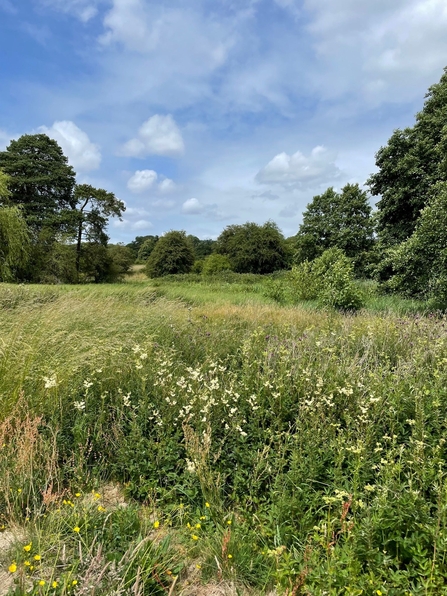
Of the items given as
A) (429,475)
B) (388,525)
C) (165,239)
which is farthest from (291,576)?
(165,239)

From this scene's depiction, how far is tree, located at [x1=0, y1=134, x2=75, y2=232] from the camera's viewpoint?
104 ft

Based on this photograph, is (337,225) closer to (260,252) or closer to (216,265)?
(260,252)

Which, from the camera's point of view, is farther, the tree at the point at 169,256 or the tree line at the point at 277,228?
the tree at the point at 169,256

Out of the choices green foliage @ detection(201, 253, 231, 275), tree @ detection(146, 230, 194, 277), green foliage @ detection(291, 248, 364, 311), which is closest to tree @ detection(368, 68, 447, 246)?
green foliage @ detection(291, 248, 364, 311)

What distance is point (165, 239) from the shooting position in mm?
44750

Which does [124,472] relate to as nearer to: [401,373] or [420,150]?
[401,373]

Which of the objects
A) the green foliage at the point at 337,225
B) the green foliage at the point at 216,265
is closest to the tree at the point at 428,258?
the green foliage at the point at 337,225

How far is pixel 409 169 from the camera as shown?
16641 mm

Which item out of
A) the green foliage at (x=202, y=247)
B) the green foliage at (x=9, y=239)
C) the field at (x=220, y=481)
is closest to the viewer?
the field at (x=220, y=481)

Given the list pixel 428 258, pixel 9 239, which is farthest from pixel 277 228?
pixel 428 258

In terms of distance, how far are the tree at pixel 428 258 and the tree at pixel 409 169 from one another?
8.61 meters

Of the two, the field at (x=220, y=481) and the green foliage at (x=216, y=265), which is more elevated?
the green foliage at (x=216, y=265)

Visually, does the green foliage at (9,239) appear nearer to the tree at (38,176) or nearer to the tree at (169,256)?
the tree at (38,176)

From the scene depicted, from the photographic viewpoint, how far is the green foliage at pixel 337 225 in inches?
1107
